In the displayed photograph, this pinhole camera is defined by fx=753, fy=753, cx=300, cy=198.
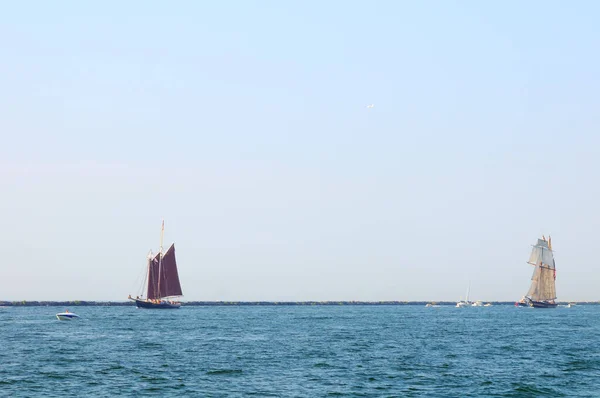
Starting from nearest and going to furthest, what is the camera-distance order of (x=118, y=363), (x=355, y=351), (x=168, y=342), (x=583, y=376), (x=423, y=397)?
(x=423, y=397) < (x=583, y=376) < (x=118, y=363) < (x=355, y=351) < (x=168, y=342)

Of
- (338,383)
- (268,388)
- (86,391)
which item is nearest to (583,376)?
(338,383)

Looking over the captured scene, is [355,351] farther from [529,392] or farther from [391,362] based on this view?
[529,392]

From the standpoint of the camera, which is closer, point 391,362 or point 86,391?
point 86,391

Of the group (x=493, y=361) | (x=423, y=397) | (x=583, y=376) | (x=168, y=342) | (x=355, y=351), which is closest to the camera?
(x=423, y=397)

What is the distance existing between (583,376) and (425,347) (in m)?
27.0

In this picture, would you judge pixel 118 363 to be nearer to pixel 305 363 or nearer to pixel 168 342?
pixel 305 363

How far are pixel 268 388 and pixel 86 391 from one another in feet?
40.4

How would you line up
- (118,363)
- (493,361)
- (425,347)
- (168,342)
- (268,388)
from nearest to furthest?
(268,388) < (118,363) < (493,361) < (425,347) < (168,342)

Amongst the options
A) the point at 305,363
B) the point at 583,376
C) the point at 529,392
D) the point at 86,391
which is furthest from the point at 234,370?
the point at 583,376

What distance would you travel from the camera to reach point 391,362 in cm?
6969

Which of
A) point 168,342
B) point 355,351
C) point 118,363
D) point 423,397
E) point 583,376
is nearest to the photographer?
point 423,397

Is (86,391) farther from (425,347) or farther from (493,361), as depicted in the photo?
(425,347)

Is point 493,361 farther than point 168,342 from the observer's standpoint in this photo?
No

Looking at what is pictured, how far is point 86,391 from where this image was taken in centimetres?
5041
